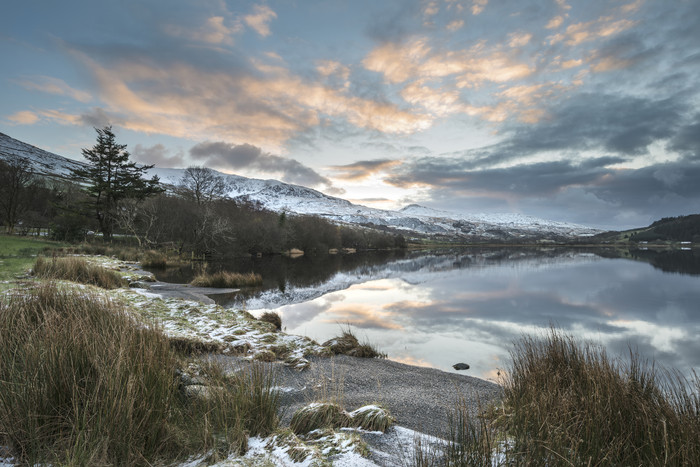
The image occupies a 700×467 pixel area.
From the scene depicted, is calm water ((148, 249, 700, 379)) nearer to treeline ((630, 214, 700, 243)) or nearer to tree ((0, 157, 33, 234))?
tree ((0, 157, 33, 234))

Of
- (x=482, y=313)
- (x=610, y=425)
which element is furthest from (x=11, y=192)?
(x=610, y=425)

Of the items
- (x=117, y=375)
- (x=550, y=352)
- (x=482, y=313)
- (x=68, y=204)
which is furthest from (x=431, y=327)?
(x=68, y=204)

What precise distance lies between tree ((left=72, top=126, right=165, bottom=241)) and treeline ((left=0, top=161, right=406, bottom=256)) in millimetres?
1269

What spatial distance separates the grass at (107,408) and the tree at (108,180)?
4595cm

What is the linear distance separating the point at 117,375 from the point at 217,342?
16.1 ft

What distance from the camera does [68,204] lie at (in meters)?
41.6

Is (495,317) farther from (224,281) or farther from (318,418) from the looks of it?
(224,281)

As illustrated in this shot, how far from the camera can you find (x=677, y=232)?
137m

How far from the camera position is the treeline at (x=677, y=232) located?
420 feet

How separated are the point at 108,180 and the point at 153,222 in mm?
8744

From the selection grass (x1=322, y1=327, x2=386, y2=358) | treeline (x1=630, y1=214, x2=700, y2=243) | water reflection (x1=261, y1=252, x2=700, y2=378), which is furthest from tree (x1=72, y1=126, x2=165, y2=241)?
treeline (x1=630, y1=214, x2=700, y2=243)

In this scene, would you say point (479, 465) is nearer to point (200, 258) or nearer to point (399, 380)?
point (399, 380)

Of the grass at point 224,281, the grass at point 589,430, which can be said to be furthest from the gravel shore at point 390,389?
the grass at point 224,281

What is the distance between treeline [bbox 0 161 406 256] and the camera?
37.1 m
